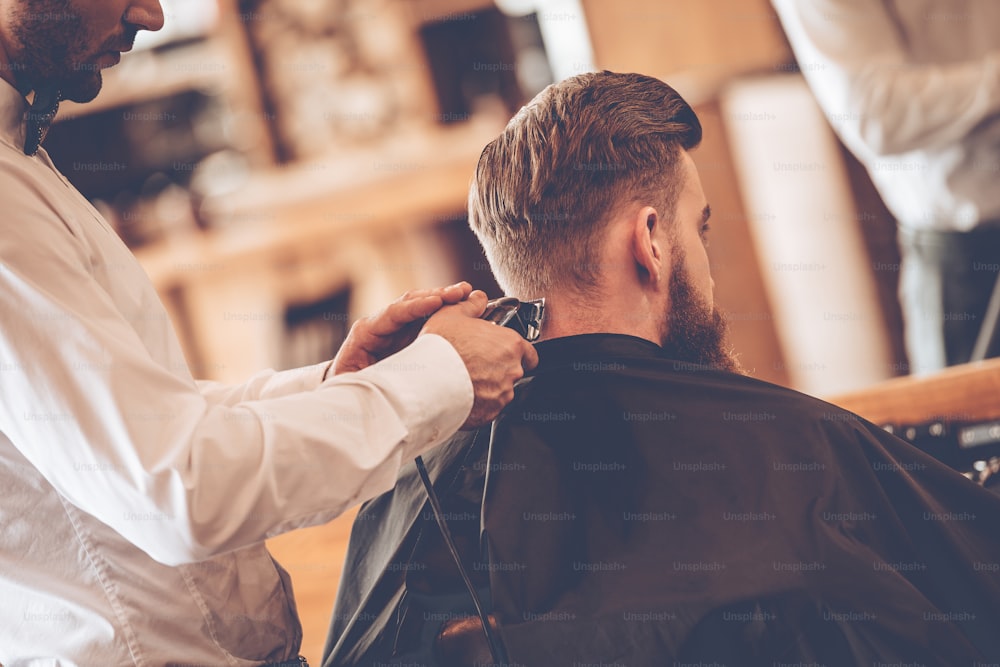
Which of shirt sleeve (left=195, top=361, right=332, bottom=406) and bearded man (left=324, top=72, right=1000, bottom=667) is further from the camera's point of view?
shirt sleeve (left=195, top=361, right=332, bottom=406)

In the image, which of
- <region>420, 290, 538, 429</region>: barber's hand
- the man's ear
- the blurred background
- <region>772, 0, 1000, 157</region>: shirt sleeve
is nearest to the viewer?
<region>420, 290, 538, 429</region>: barber's hand

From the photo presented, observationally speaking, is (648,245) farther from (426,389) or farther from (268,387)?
(268,387)

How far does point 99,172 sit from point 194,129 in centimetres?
60

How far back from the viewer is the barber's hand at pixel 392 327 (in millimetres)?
1376

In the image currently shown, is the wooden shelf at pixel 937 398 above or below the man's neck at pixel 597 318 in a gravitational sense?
below

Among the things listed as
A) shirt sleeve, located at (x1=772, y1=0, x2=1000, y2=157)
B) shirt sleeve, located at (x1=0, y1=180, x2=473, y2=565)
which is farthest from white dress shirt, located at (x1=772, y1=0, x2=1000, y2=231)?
shirt sleeve, located at (x1=0, y1=180, x2=473, y2=565)

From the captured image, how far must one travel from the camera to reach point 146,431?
3.31 ft

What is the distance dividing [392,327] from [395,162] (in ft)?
10.5

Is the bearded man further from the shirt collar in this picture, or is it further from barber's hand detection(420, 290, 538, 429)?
the shirt collar

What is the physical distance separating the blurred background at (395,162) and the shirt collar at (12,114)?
319cm

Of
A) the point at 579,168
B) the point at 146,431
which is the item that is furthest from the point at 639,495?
the point at 146,431

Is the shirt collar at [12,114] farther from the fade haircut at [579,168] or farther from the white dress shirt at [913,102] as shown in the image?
the white dress shirt at [913,102]

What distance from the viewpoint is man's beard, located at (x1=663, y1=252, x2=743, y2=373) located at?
1.55 m

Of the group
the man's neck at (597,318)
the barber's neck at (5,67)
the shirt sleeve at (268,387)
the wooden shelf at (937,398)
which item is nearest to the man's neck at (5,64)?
the barber's neck at (5,67)
